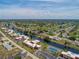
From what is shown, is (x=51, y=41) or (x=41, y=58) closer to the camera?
(x=41, y=58)

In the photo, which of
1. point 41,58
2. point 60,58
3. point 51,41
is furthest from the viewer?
point 51,41

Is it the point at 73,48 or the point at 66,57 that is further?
the point at 73,48

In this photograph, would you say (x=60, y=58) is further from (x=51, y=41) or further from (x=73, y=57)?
(x=51, y=41)

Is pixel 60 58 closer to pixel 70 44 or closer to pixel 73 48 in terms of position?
pixel 73 48

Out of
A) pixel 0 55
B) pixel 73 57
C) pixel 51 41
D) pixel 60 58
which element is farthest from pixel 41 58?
pixel 51 41

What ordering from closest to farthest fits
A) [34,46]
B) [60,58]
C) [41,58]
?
1. [41,58]
2. [60,58]
3. [34,46]

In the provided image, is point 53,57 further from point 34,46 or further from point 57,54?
point 34,46

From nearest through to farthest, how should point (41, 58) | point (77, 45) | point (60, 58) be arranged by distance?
point (41, 58)
point (60, 58)
point (77, 45)

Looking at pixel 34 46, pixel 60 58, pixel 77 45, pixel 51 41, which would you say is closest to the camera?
pixel 60 58

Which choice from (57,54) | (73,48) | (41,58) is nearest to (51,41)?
(73,48)
